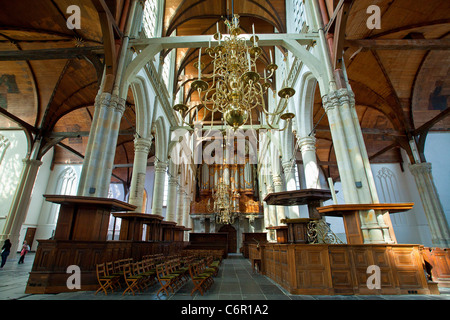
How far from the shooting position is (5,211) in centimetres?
1339

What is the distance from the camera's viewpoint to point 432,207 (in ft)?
38.3

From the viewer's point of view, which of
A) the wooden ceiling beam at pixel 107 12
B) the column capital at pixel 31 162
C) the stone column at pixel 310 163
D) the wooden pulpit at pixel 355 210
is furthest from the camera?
the column capital at pixel 31 162

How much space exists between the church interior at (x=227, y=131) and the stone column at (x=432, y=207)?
59 mm

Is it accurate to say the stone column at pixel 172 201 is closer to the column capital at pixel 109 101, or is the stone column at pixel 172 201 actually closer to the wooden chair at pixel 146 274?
the column capital at pixel 109 101

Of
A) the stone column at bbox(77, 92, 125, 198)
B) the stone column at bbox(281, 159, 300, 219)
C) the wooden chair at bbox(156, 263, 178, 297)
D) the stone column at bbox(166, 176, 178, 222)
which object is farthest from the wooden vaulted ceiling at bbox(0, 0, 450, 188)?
the wooden chair at bbox(156, 263, 178, 297)

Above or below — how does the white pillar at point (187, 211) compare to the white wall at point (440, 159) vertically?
below

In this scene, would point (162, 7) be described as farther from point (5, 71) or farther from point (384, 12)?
point (384, 12)

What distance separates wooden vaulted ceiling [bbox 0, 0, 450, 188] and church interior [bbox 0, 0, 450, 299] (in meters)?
0.07

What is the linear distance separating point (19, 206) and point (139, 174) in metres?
7.43

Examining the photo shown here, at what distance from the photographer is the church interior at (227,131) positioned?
4406 millimetres

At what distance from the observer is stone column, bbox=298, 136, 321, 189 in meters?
8.41

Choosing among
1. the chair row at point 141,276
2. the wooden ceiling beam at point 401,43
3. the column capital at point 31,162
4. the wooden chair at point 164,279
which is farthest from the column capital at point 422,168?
the column capital at point 31,162

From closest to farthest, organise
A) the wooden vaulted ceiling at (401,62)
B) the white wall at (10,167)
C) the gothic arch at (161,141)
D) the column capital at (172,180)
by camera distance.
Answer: the wooden vaulted ceiling at (401,62) < the gothic arch at (161,141) < the white wall at (10,167) < the column capital at (172,180)
